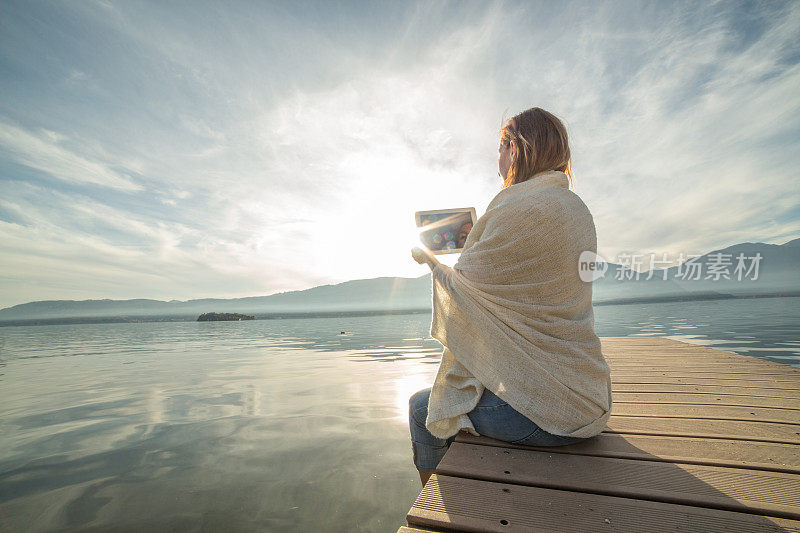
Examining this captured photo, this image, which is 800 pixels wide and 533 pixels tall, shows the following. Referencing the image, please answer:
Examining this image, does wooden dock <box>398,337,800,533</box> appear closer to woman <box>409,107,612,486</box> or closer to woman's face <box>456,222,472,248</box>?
woman <box>409,107,612,486</box>

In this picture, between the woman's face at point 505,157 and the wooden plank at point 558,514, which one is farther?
the woman's face at point 505,157

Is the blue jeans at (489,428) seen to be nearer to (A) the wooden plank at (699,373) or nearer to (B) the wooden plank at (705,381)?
(B) the wooden plank at (705,381)

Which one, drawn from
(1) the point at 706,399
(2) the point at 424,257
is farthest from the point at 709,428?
(2) the point at 424,257

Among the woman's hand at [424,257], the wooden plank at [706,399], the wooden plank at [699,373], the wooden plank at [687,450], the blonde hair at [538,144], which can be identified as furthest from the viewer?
the wooden plank at [699,373]

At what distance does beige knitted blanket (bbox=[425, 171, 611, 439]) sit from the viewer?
1.71m

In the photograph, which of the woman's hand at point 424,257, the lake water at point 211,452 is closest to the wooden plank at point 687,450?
the woman's hand at point 424,257

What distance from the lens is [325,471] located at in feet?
11.1

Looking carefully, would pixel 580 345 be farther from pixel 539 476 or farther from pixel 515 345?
pixel 539 476

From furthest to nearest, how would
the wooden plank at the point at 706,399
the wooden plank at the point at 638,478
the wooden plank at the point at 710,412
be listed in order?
the wooden plank at the point at 706,399, the wooden plank at the point at 710,412, the wooden plank at the point at 638,478

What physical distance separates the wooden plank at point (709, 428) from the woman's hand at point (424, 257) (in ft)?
5.45

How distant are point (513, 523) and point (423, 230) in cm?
168

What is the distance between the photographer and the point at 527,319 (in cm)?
176

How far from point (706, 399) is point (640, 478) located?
2217 mm

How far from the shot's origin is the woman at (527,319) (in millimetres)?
1716
